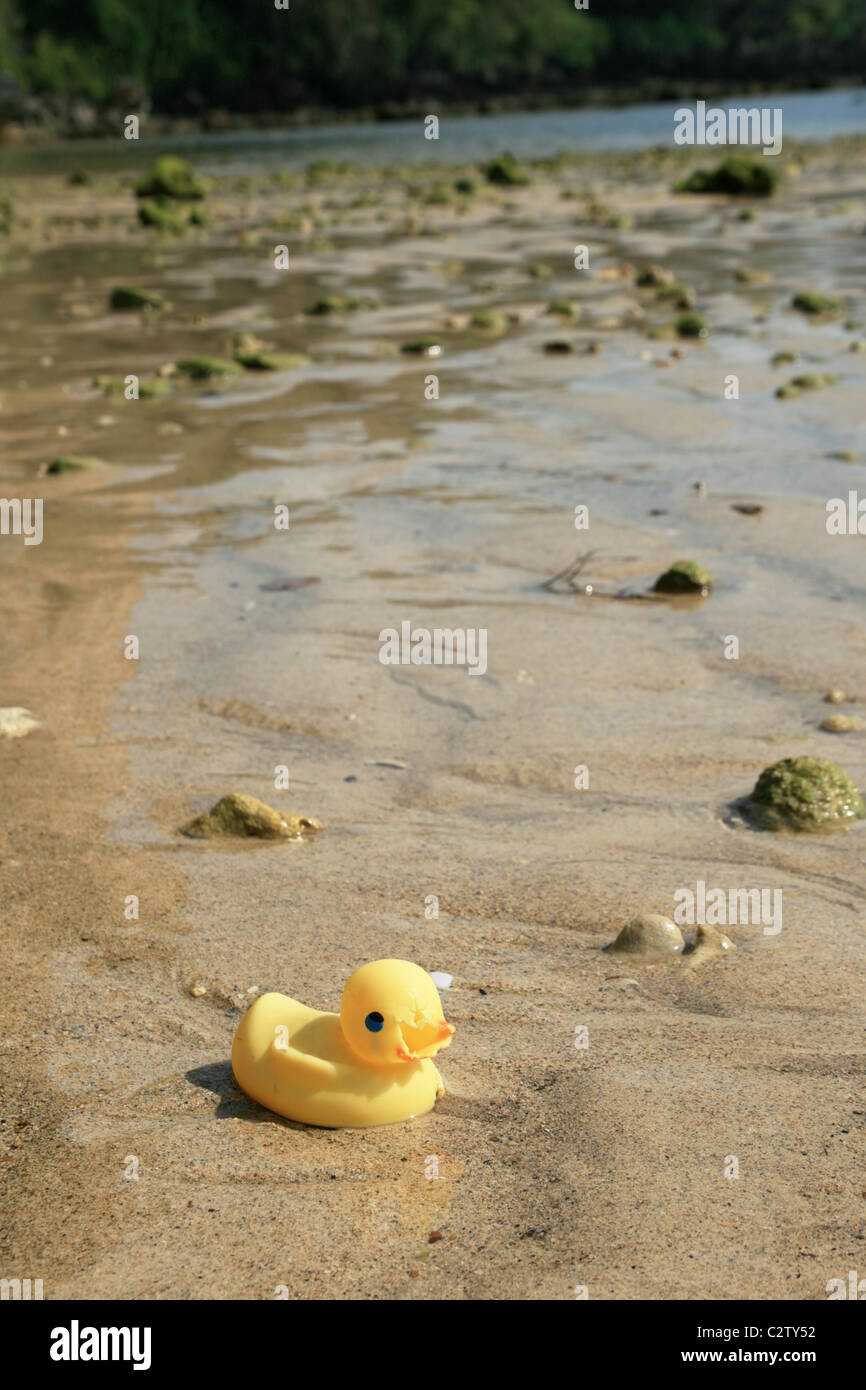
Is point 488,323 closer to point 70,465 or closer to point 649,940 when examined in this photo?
point 70,465

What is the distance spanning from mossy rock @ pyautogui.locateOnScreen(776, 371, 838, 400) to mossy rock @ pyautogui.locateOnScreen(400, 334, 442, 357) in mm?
2504

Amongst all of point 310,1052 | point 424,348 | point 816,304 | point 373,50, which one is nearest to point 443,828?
point 310,1052

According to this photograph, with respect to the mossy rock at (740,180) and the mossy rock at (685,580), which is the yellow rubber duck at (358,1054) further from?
the mossy rock at (740,180)

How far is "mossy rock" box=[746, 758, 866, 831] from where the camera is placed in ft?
11.6

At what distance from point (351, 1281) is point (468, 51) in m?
100

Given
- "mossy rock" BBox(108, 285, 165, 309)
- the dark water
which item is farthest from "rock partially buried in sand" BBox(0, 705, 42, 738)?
the dark water

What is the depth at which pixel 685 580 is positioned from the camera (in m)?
5.15

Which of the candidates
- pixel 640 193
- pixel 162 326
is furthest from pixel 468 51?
pixel 162 326

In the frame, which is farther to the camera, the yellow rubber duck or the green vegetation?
the green vegetation

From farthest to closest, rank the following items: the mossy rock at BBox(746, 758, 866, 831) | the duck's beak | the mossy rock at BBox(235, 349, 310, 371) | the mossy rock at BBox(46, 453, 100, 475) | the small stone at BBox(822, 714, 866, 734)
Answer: the mossy rock at BBox(235, 349, 310, 371) < the mossy rock at BBox(46, 453, 100, 475) < the small stone at BBox(822, 714, 866, 734) < the mossy rock at BBox(746, 758, 866, 831) < the duck's beak

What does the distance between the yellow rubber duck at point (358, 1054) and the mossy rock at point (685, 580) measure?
297cm

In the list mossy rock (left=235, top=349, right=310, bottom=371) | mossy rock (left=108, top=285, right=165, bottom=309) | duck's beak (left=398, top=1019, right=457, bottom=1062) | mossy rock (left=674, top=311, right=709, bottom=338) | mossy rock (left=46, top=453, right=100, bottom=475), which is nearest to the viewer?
duck's beak (left=398, top=1019, right=457, bottom=1062)

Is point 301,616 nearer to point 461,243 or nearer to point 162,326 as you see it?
point 162,326

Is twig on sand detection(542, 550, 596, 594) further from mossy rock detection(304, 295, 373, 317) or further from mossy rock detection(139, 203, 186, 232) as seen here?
mossy rock detection(139, 203, 186, 232)
